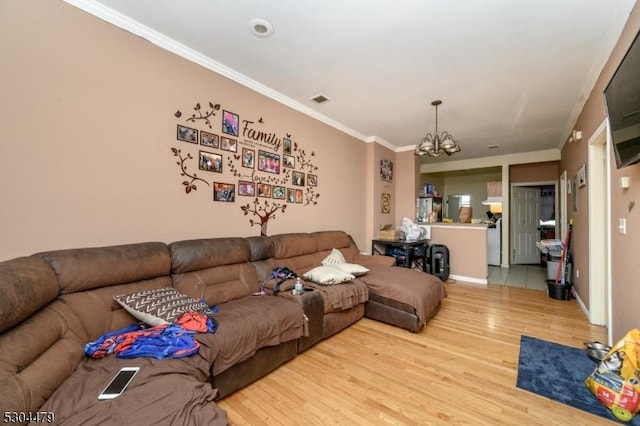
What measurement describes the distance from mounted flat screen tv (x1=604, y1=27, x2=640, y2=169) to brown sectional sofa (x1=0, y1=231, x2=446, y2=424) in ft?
6.37

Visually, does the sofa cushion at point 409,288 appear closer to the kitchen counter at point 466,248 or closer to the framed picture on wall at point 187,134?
the kitchen counter at point 466,248

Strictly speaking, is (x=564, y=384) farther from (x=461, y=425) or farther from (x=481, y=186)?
(x=481, y=186)

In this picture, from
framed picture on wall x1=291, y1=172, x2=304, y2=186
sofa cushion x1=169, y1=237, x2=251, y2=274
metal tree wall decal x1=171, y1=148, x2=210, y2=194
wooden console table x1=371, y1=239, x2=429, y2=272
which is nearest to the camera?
sofa cushion x1=169, y1=237, x2=251, y2=274

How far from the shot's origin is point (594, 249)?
319 centimetres

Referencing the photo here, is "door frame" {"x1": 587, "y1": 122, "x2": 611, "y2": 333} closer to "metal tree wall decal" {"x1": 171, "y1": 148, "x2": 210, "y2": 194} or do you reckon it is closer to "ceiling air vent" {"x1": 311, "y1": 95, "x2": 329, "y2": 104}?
"ceiling air vent" {"x1": 311, "y1": 95, "x2": 329, "y2": 104}

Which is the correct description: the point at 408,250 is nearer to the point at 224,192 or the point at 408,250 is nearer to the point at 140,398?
the point at 224,192

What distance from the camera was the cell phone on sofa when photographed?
1150 mm

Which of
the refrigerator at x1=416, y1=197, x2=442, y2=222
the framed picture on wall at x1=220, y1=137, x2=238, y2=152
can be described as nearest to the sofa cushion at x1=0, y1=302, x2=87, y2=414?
the framed picture on wall at x1=220, y1=137, x2=238, y2=152

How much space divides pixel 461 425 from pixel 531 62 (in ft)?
10.5

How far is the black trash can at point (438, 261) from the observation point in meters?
5.05

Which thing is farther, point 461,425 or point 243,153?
point 243,153

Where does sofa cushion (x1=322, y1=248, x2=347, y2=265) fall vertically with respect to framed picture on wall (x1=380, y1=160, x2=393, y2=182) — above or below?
below

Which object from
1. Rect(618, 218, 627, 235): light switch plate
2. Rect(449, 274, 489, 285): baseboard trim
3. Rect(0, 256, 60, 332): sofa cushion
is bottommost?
Rect(449, 274, 489, 285): baseboard trim

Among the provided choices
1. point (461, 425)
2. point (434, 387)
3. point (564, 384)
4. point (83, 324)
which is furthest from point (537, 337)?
point (83, 324)
